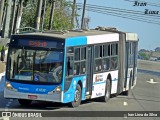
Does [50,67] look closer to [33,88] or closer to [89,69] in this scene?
[33,88]

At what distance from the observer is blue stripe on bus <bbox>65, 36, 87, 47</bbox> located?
20.7 metres

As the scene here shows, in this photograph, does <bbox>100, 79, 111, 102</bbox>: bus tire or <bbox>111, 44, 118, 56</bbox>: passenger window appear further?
<bbox>111, 44, 118, 56</bbox>: passenger window

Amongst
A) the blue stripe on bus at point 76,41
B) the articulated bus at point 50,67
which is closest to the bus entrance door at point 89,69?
the articulated bus at point 50,67

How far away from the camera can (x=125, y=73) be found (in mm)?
28516

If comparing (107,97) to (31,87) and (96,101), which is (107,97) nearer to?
(96,101)

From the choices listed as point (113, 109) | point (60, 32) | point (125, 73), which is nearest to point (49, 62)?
point (60, 32)

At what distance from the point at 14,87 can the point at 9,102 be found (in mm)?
1959

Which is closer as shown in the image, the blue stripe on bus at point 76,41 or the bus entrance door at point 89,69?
the blue stripe on bus at point 76,41

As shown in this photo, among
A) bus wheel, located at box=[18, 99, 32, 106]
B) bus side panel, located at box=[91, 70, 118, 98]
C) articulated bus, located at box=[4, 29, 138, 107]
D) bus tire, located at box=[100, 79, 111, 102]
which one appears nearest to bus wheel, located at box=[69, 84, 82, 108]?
articulated bus, located at box=[4, 29, 138, 107]

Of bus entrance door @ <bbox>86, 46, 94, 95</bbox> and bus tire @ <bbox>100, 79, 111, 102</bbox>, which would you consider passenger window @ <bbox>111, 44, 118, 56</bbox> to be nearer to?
bus tire @ <bbox>100, 79, 111, 102</bbox>

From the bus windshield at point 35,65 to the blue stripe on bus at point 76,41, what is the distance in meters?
0.53

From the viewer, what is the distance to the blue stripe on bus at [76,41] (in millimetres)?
20703

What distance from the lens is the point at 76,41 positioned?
70.4 ft

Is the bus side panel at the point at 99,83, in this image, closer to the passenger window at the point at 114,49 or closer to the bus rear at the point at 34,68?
the passenger window at the point at 114,49
